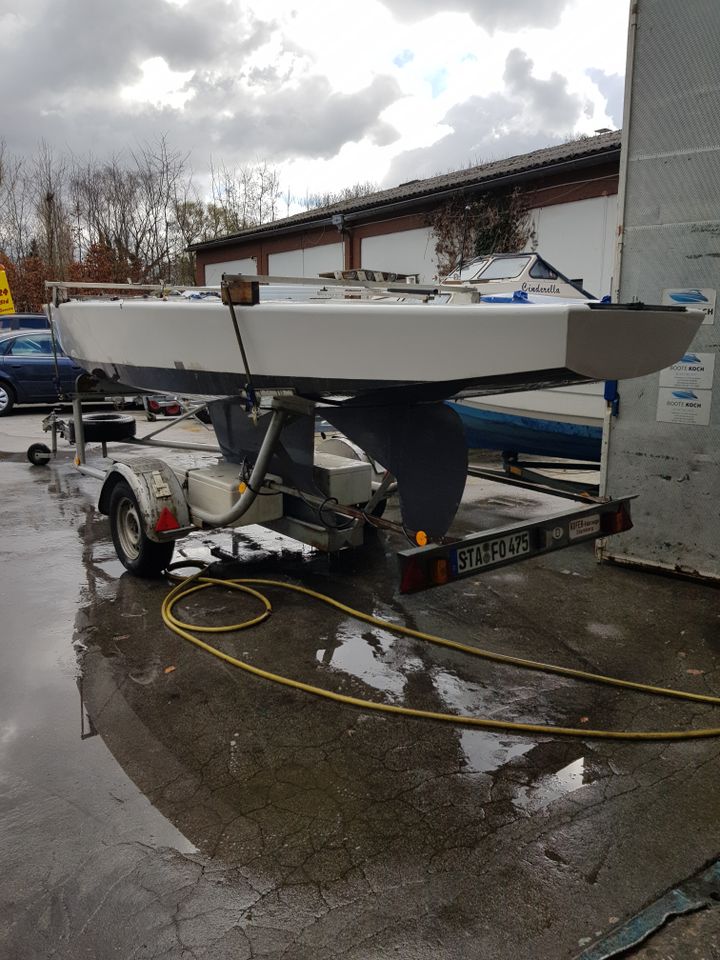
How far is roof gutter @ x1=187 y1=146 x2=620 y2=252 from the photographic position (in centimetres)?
1325

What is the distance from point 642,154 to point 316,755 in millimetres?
4158

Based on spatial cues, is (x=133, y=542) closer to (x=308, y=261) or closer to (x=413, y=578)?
(x=413, y=578)

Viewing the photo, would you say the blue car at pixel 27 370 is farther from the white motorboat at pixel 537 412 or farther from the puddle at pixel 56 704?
the white motorboat at pixel 537 412

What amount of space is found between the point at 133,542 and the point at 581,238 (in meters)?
11.4

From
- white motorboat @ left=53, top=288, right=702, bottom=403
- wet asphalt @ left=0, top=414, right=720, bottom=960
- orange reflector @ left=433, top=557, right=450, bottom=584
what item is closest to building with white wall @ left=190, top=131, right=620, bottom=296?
white motorboat @ left=53, top=288, right=702, bottom=403

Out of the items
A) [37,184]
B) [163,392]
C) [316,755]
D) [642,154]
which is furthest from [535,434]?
[37,184]

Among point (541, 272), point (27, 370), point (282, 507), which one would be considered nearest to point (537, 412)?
point (541, 272)

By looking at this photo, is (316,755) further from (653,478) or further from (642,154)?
(642,154)

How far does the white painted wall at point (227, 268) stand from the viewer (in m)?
23.9

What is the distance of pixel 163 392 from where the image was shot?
192 inches

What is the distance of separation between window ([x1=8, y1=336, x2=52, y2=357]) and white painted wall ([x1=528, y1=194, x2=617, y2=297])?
9.55m

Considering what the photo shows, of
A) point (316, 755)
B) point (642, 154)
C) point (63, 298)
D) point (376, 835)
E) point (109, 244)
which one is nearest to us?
point (376, 835)

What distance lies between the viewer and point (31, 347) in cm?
1310

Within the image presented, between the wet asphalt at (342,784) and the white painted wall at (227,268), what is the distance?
66.0 feet
